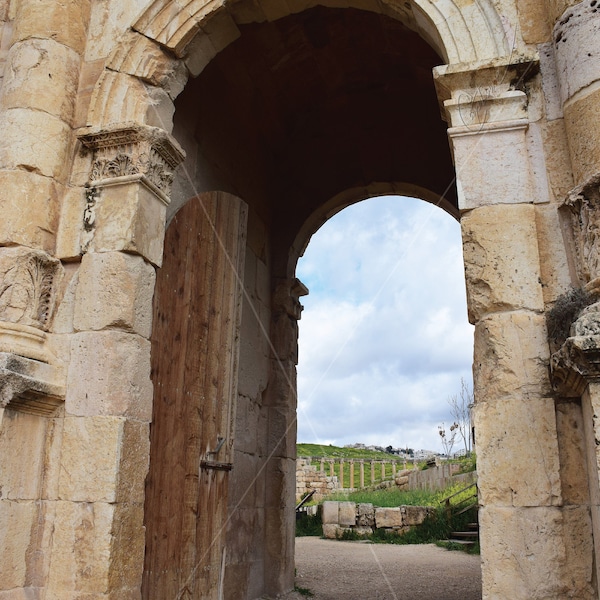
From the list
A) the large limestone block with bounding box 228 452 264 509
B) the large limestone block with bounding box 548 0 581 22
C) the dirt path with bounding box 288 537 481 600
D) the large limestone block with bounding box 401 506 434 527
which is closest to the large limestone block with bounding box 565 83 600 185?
the large limestone block with bounding box 548 0 581 22

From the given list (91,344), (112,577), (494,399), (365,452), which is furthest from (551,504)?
(365,452)

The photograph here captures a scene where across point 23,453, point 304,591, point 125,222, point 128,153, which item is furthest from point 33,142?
point 304,591

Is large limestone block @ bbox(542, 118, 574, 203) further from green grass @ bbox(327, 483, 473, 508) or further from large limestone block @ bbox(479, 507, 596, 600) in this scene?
green grass @ bbox(327, 483, 473, 508)

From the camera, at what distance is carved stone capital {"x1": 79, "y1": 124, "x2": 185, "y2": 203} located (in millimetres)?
3703

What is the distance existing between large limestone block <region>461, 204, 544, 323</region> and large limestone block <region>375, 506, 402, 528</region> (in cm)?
972

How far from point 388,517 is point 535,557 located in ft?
32.3

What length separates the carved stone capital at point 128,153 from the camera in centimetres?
370

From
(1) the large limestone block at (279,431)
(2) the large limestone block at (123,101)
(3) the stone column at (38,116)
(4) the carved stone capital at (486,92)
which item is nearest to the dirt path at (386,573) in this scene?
(1) the large limestone block at (279,431)

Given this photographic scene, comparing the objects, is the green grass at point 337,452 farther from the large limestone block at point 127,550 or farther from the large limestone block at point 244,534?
the large limestone block at point 127,550

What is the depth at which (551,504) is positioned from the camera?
265cm

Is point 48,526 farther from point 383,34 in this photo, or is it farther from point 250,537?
point 383,34

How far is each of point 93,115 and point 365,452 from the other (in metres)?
33.1

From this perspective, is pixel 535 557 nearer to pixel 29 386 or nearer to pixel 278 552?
pixel 29 386

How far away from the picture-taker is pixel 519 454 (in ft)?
8.95
